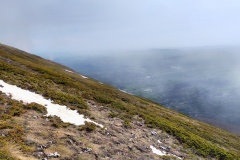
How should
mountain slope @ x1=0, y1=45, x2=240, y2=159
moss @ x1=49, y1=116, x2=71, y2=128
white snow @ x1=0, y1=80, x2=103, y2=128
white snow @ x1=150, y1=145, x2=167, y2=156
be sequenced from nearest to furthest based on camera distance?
mountain slope @ x1=0, y1=45, x2=240, y2=159, moss @ x1=49, y1=116, x2=71, y2=128, white snow @ x1=150, y1=145, x2=167, y2=156, white snow @ x1=0, y1=80, x2=103, y2=128

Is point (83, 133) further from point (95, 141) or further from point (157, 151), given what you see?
point (157, 151)

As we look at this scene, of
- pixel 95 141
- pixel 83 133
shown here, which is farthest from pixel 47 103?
pixel 95 141

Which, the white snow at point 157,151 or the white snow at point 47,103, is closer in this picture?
the white snow at point 157,151

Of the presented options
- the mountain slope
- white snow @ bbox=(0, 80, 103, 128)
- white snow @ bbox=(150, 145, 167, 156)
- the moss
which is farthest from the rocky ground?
A: white snow @ bbox=(0, 80, 103, 128)

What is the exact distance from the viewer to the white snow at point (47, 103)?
79.5ft

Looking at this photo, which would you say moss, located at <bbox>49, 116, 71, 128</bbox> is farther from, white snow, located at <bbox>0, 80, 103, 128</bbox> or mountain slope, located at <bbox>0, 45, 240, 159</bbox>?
white snow, located at <bbox>0, 80, 103, 128</bbox>

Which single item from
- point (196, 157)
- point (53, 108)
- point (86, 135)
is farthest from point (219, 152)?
point (53, 108)

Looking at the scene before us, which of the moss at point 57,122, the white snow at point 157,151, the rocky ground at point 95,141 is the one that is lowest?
the white snow at point 157,151

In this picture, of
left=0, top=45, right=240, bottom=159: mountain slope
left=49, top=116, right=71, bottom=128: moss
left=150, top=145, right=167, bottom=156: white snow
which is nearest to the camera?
left=0, top=45, right=240, bottom=159: mountain slope

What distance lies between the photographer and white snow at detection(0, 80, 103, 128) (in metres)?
24.2

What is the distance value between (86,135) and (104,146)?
2187 mm

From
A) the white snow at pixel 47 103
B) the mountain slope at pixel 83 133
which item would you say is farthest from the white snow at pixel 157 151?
the white snow at pixel 47 103

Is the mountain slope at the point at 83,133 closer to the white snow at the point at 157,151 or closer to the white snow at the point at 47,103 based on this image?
the white snow at the point at 157,151

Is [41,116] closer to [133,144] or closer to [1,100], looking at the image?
[1,100]
